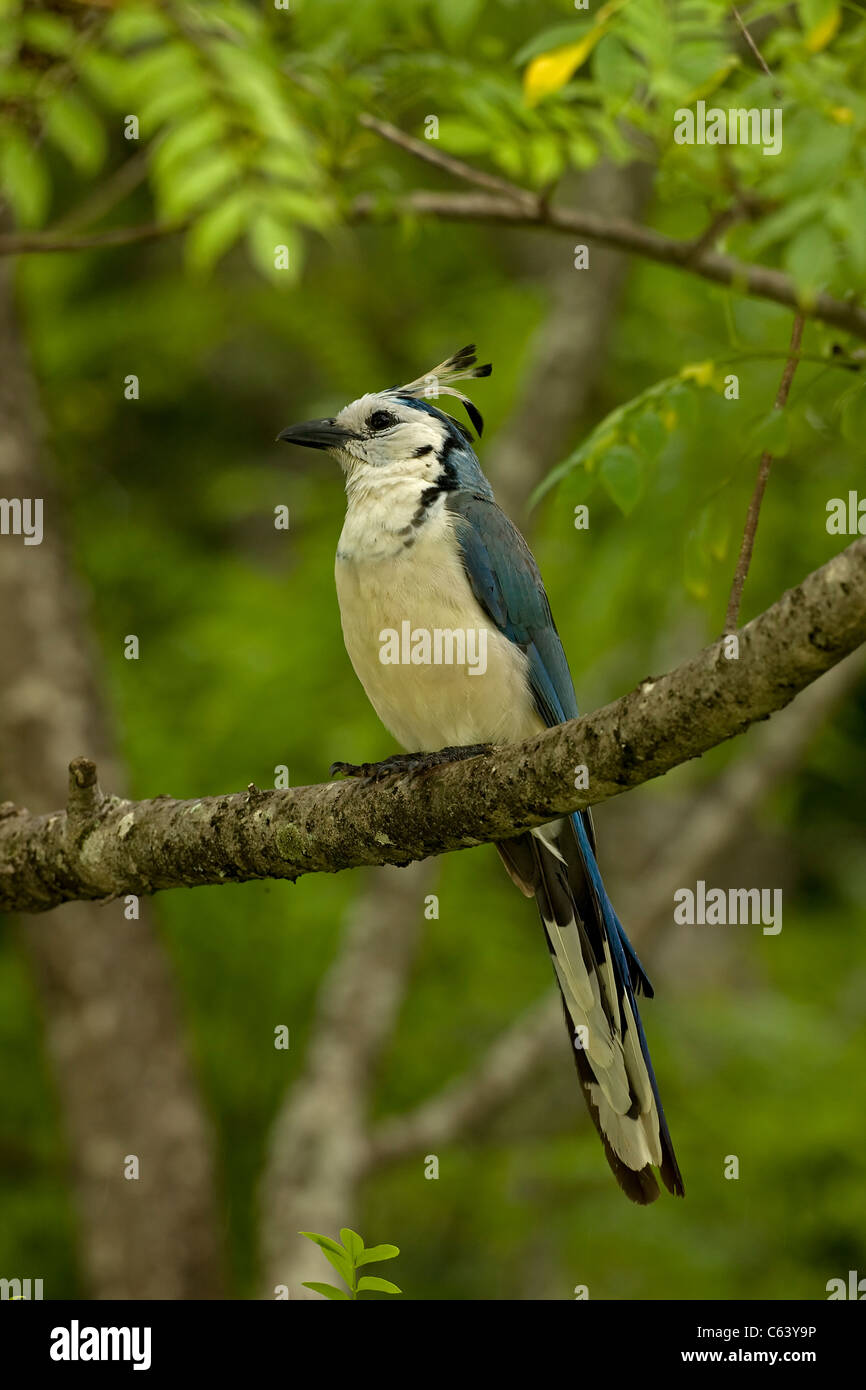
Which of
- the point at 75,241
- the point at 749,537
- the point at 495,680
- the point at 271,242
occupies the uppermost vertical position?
the point at 75,241

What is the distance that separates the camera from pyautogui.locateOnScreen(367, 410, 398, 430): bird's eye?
4.12m

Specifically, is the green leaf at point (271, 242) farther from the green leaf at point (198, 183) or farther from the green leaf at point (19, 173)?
the green leaf at point (19, 173)

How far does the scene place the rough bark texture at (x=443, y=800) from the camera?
7.25ft

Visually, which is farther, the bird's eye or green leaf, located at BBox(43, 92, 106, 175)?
the bird's eye

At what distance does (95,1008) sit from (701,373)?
12.4 ft

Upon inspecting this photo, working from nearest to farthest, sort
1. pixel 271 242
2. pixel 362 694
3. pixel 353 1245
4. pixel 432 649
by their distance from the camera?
1. pixel 353 1245
2. pixel 271 242
3. pixel 432 649
4. pixel 362 694

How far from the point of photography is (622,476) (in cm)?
321

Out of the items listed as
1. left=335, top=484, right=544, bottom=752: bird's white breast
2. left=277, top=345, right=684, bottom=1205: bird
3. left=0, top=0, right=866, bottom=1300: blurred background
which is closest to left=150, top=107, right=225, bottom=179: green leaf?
left=0, top=0, right=866, bottom=1300: blurred background

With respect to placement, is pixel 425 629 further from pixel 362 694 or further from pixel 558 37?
pixel 362 694

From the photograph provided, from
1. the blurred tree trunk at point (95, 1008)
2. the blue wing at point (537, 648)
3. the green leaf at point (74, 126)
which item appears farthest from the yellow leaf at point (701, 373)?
the blurred tree trunk at point (95, 1008)

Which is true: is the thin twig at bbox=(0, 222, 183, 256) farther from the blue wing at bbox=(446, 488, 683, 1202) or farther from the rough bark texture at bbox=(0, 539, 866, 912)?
the rough bark texture at bbox=(0, 539, 866, 912)

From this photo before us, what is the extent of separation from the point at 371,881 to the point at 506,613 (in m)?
2.48

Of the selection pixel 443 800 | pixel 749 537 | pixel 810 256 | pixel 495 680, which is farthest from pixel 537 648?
pixel 810 256

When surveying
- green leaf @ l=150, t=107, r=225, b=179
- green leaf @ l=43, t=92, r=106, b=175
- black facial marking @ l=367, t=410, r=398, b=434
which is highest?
green leaf @ l=43, t=92, r=106, b=175
